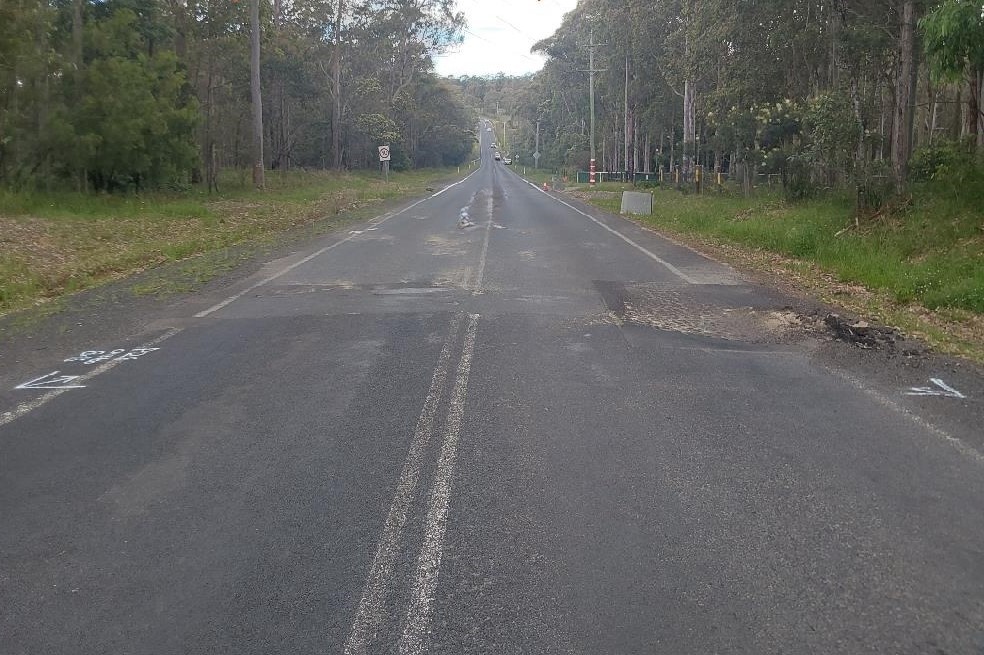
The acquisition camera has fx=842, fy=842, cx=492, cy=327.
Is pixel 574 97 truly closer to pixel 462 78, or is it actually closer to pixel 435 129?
pixel 435 129

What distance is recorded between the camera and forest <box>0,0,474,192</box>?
21359 millimetres

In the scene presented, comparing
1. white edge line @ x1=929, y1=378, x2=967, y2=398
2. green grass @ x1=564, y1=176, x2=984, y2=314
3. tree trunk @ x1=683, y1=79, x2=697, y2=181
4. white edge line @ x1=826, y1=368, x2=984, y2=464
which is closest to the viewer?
white edge line @ x1=826, y1=368, x2=984, y2=464

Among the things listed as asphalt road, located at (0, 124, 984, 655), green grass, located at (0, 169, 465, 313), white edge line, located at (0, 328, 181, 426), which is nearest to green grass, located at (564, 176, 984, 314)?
asphalt road, located at (0, 124, 984, 655)

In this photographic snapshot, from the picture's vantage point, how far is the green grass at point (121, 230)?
517 inches

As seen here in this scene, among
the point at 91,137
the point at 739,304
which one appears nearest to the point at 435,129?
the point at 91,137

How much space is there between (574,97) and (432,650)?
76.5m

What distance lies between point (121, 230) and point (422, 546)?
54.3ft

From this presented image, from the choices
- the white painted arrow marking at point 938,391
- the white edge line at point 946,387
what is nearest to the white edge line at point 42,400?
the white painted arrow marking at point 938,391

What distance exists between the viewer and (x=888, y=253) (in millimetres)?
14156

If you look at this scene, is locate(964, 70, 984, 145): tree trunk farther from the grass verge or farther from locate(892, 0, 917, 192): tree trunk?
the grass verge

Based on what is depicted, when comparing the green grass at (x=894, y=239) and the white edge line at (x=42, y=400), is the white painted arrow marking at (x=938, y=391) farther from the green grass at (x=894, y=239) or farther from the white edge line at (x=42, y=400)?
the white edge line at (x=42, y=400)

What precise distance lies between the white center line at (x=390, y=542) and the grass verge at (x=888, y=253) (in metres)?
5.60

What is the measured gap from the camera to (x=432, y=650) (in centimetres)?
343

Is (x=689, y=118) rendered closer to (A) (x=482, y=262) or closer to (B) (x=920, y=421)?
(A) (x=482, y=262)
